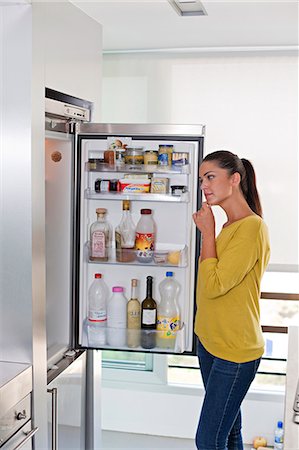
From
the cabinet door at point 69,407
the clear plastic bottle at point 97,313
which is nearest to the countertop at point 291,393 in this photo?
the clear plastic bottle at point 97,313

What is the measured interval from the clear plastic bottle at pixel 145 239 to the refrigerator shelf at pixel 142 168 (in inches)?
6.5

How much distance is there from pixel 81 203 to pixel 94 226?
4.2 inches

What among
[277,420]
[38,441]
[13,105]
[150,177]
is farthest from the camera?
[277,420]

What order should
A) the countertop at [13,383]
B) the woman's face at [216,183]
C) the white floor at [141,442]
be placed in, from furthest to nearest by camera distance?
the white floor at [141,442] < the woman's face at [216,183] < the countertop at [13,383]

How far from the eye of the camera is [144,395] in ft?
12.0

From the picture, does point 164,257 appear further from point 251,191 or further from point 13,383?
point 13,383

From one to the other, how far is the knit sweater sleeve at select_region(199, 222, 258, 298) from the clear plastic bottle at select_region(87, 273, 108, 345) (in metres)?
0.54

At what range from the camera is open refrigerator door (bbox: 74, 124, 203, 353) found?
2.51 m

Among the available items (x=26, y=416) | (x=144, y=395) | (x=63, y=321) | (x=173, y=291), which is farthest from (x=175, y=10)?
(x=144, y=395)

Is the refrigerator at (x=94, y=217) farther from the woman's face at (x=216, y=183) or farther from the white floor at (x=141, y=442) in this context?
the white floor at (x=141, y=442)

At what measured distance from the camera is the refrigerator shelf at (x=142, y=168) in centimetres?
249

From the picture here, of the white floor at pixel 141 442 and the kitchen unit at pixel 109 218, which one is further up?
the kitchen unit at pixel 109 218

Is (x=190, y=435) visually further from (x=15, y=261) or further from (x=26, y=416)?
(x=15, y=261)

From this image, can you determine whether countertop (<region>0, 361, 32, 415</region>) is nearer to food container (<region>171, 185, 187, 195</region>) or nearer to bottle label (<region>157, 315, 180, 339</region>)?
bottle label (<region>157, 315, 180, 339</region>)
